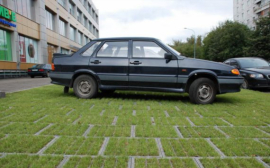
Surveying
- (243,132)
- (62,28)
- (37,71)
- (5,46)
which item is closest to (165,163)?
(243,132)

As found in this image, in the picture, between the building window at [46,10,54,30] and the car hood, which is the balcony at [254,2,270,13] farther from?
the building window at [46,10,54,30]

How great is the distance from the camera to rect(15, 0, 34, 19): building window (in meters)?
20.8

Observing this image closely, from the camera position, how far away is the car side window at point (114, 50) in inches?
212

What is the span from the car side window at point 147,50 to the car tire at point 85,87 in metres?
1.46

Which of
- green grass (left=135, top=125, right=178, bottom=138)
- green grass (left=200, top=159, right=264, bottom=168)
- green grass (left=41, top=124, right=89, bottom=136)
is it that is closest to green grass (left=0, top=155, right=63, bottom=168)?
Result: green grass (left=41, top=124, right=89, bottom=136)

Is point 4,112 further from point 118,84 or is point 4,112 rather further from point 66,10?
point 66,10

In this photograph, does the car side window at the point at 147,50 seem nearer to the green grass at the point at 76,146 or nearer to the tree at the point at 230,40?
the green grass at the point at 76,146

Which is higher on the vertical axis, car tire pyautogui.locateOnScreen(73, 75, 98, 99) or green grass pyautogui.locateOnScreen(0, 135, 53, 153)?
car tire pyautogui.locateOnScreen(73, 75, 98, 99)

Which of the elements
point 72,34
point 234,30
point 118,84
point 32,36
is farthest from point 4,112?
point 234,30

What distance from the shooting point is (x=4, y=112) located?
3.89 metres

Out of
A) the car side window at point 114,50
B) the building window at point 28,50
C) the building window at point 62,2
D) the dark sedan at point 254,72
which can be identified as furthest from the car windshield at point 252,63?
the building window at point 62,2

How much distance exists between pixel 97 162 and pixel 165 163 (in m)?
0.73

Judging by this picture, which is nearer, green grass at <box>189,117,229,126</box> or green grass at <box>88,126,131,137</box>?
green grass at <box>88,126,131,137</box>

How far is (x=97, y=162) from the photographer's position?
2.00 m
